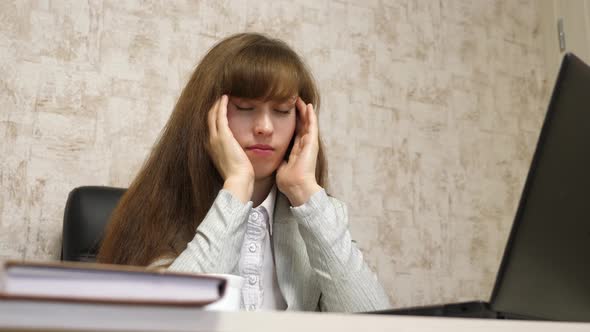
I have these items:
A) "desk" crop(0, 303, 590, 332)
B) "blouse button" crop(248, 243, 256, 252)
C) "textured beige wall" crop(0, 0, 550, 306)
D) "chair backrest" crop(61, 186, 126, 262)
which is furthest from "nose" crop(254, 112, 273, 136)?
"desk" crop(0, 303, 590, 332)

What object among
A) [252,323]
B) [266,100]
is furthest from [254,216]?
[252,323]

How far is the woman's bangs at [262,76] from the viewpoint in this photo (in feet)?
4.27

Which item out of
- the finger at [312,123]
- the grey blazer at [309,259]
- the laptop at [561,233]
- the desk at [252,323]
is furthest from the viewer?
the finger at [312,123]

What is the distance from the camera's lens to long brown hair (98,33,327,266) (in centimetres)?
130

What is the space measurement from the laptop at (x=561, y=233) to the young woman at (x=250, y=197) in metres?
0.62

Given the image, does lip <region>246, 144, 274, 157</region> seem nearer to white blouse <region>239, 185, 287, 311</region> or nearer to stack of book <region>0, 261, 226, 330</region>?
white blouse <region>239, 185, 287, 311</region>

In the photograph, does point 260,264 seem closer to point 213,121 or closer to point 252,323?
point 213,121

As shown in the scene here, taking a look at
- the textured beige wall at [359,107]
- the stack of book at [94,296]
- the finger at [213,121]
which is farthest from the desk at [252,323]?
the textured beige wall at [359,107]

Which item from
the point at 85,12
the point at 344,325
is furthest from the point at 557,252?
the point at 85,12

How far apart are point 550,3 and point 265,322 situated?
2800mm

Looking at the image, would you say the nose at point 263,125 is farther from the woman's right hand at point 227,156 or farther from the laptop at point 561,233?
the laptop at point 561,233

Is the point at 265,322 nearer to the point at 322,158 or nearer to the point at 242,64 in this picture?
the point at 242,64

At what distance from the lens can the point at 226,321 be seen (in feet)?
1.11

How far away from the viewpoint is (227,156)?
4.30 feet
